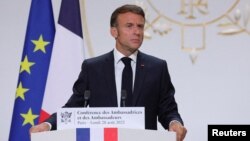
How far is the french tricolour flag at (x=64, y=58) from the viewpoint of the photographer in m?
4.38

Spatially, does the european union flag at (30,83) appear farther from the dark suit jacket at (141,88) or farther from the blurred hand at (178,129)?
the blurred hand at (178,129)

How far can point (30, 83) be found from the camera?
447 centimetres

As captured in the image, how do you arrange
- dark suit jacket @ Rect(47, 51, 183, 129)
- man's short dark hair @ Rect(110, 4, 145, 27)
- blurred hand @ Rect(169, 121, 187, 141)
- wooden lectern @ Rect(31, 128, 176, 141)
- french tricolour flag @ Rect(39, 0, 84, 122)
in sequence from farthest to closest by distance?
1. french tricolour flag @ Rect(39, 0, 84, 122)
2. man's short dark hair @ Rect(110, 4, 145, 27)
3. dark suit jacket @ Rect(47, 51, 183, 129)
4. blurred hand @ Rect(169, 121, 187, 141)
5. wooden lectern @ Rect(31, 128, 176, 141)

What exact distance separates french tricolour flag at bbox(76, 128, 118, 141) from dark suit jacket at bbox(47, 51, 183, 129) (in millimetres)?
625

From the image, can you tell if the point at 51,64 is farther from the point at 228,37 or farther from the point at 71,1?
the point at 228,37

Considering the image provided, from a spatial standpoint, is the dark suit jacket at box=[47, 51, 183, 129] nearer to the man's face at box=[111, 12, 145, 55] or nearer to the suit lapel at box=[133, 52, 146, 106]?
the suit lapel at box=[133, 52, 146, 106]

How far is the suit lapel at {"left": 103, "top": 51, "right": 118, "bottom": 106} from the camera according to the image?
310 cm

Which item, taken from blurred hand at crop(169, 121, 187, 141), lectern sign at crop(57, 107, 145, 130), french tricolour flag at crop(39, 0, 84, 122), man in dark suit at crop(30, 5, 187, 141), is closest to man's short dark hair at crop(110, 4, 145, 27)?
man in dark suit at crop(30, 5, 187, 141)

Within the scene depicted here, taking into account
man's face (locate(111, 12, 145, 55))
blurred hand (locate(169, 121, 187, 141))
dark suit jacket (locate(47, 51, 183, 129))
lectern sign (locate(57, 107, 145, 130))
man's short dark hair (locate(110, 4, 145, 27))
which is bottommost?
blurred hand (locate(169, 121, 187, 141))

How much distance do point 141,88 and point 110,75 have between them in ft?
0.85

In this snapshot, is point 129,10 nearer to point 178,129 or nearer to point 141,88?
point 141,88

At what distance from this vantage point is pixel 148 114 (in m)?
3.04

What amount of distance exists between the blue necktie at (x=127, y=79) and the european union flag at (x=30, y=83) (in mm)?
1477

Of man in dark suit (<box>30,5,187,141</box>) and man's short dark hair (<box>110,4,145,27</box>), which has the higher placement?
man's short dark hair (<box>110,4,145,27</box>)
